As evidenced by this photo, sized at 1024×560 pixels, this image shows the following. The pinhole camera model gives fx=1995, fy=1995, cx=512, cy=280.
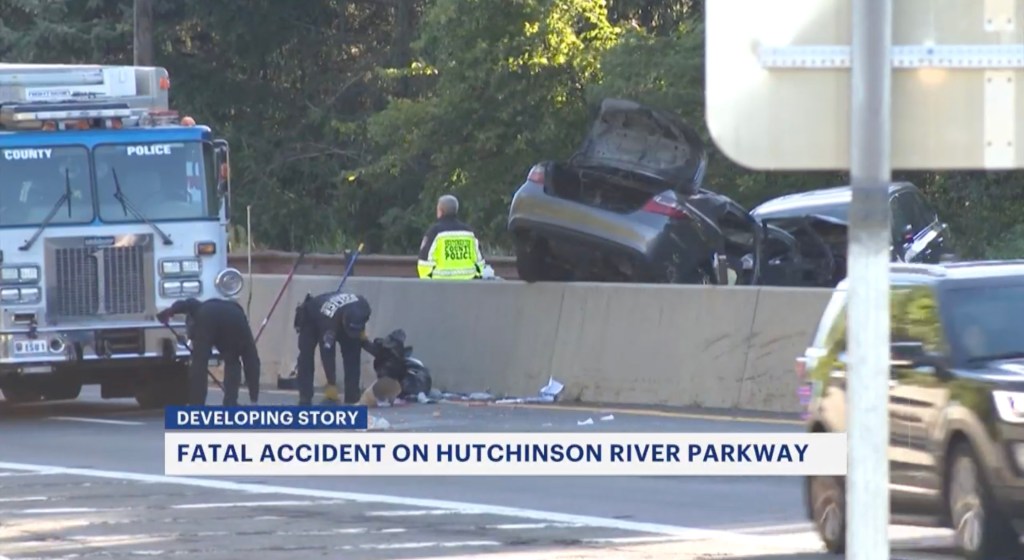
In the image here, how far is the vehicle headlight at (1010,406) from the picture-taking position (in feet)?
30.5

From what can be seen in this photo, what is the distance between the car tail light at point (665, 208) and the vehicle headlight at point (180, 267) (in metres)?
4.42

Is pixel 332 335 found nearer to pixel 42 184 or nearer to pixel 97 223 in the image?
pixel 97 223

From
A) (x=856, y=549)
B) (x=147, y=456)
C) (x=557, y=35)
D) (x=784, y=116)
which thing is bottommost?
(x=147, y=456)

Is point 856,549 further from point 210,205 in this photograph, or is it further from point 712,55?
point 210,205

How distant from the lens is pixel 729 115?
Result: 3.57 metres

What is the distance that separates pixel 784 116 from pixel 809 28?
0.16 m

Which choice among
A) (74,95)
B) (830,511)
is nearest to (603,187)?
(74,95)

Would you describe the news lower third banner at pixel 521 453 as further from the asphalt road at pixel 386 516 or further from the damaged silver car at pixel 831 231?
the damaged silver car at pixel 831 231

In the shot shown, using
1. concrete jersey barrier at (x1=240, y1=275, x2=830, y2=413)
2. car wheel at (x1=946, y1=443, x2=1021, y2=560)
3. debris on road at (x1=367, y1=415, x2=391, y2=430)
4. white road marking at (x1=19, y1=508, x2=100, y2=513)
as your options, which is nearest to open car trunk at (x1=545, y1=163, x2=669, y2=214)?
concrete jersey barrier at (x1=240, y1=275, x2=830, y2=413)

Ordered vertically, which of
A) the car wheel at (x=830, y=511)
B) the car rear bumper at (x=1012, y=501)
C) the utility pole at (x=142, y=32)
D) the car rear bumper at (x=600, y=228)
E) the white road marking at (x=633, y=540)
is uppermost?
the utility pole at (x=142, y=32)

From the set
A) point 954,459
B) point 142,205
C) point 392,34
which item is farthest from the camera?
point 392,34

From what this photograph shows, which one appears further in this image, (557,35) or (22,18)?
(22,18)

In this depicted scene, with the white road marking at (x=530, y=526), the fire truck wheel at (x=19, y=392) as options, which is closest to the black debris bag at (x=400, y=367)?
the fire truck wheel at (x=19, y=392)

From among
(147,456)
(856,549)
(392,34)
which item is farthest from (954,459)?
(392,34)
